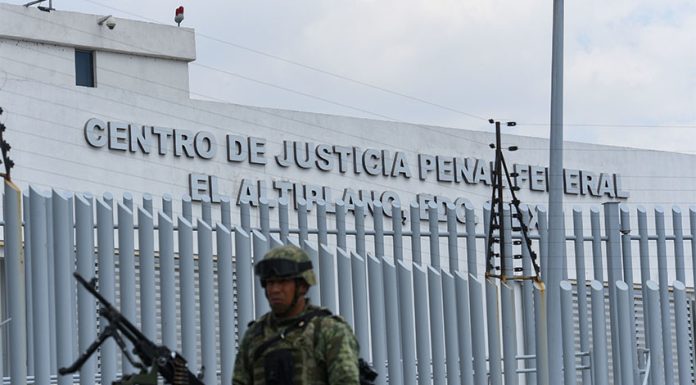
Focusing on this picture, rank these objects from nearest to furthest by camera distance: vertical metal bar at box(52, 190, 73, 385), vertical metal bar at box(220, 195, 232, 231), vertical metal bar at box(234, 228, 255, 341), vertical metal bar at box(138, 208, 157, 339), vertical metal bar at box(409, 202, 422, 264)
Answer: vertical metal bar at box(52, 190, 73, 385)
vertical metal bar at box(138, 208, 157, 339)
vertical metal bar at box(234, 228, 255, 341)
vertical metal bar at box(220, 195, 232, 231)
vertical metal bar at box(409, 202, 422, 264)

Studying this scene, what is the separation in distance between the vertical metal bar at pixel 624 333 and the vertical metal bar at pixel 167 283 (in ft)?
11.6

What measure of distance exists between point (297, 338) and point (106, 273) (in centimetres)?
432

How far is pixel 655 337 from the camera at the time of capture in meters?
11.9

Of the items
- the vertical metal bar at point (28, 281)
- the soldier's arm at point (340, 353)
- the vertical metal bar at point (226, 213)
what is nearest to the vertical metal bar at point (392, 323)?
the vertical metal bar at point (226, 213)

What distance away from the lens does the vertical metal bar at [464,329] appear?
11180 millimetres

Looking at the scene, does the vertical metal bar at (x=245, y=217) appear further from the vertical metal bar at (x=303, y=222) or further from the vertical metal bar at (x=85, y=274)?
the vertical metal bar at (x=85, y=274)

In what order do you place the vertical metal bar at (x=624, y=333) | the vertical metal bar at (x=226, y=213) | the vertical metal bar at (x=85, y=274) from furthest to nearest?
the vertical metal bar at (x=624, y=333), the vertical metal bar at (x=226, y=213), the vertical metal bar at (x=85, y=274)

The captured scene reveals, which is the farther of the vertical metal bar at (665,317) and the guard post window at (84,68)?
the guard post window at (84,68)

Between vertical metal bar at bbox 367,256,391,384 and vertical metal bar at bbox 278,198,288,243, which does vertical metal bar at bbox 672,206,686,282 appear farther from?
vertical metal bar at bbox 278,198,288,243

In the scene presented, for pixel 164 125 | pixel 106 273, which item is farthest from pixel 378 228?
pixel 164 125

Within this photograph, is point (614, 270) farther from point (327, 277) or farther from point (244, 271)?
point (244, 271)

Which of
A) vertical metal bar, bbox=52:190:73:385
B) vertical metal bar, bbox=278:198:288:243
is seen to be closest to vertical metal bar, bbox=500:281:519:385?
vertical metal bar, bbox=278:198:288:243

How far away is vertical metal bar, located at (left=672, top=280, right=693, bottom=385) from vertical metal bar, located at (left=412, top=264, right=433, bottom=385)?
2.13 meters

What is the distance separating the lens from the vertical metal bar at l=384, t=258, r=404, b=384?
10.8m
